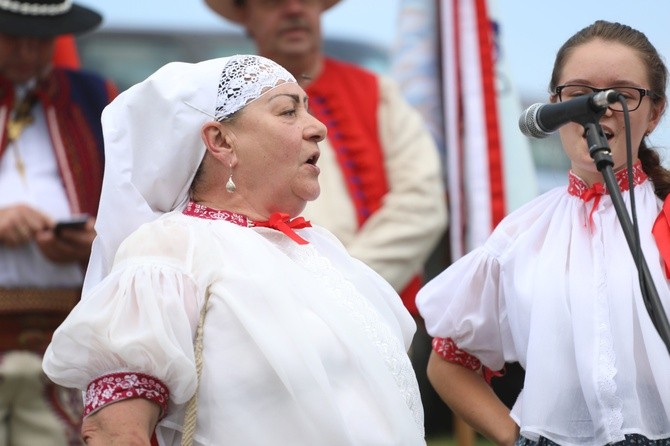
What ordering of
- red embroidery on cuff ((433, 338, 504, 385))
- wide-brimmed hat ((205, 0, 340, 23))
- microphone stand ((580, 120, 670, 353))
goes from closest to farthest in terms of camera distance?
microphone stand ((580, 120, 670, 353)) → red embroidery on cuff ((433, 338, 504, 385)) → wide-brimmed hat ((205, 0, 340, 23))

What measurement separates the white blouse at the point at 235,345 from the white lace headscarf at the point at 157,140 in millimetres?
137

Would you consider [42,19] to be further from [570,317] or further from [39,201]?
[570,317]

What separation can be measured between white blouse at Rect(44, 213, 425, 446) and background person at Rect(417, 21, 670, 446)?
396 mm

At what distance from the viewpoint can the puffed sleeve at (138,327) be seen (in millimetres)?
2805

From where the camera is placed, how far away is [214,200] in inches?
126

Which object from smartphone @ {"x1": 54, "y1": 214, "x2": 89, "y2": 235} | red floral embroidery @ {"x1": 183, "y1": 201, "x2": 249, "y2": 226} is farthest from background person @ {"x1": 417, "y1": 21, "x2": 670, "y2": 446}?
smartphone @ {"x1": 54, "y1": 214, "x2": 89, "y2": 235}

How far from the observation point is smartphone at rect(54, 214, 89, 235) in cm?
497

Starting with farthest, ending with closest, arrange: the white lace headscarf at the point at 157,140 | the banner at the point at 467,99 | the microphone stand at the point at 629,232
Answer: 1. the banner at the point at 467,99
2. the white lace headscarf at the point at 157,140
3. the microphone stand at the point at 629,232

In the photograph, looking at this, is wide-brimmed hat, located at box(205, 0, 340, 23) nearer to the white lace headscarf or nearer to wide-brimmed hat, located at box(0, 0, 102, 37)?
wide-brimmed hat, located at box(0, 0, 102, 37)

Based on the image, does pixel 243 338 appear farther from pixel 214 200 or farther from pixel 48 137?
pixel 48 137

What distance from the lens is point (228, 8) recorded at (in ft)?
19.0

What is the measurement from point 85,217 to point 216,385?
7.38 ft

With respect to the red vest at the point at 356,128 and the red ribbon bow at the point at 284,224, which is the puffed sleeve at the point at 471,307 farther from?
the red vest at the point at 356,128

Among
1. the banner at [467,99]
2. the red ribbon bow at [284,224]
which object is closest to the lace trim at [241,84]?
the red ribbon bow at [284,224]
